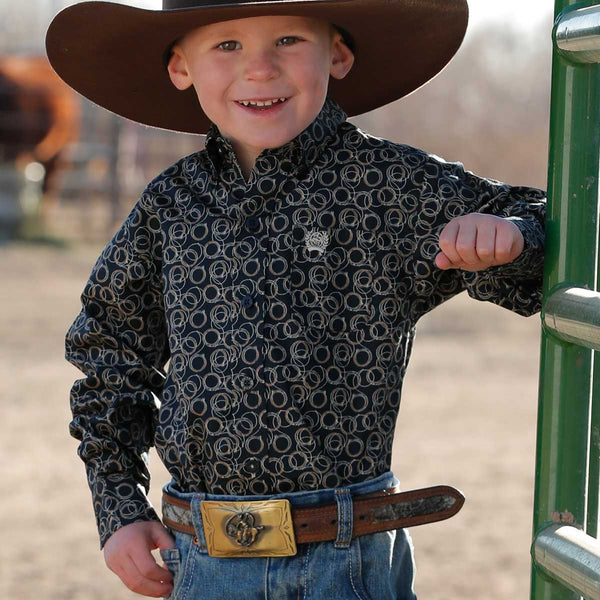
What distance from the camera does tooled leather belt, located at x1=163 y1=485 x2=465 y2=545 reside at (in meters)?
1.84

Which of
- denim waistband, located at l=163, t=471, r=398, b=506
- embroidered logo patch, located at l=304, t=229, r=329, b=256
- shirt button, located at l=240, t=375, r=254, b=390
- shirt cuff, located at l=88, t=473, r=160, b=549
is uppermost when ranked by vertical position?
embroidered logo patch, located at l=304, t=229, r=329, b=256

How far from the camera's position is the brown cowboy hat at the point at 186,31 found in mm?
1950

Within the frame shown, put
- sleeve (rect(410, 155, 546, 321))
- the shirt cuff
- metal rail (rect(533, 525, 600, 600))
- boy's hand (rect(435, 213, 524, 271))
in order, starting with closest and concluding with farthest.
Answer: metal rail (rect(533, 525, 600, 600))
boy's hand (rect(435, 213, 524, 271))
sleeve (rect(410, 155, 546, 321))
the shirt cuff

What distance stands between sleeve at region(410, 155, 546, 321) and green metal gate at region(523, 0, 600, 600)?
3.5 inches

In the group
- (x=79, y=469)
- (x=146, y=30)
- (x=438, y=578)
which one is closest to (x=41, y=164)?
(x=79, y=469)

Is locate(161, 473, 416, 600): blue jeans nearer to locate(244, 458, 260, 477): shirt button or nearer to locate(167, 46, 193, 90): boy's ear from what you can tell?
locate(244, 458, 260, 477): shirt button

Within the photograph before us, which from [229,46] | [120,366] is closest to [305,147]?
[229,46]

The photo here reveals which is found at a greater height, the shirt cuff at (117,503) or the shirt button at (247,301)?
the shirt button at (247,301)

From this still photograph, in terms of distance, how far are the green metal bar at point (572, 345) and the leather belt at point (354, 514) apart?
24cm

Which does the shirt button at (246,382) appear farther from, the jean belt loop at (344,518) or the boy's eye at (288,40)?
the boy's eye at (288,40)

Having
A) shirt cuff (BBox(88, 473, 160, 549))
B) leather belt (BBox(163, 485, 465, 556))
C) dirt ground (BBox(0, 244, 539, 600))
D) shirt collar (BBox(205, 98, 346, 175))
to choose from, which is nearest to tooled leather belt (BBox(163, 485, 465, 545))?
leather belt (BBox(163, 485, 465, 556))

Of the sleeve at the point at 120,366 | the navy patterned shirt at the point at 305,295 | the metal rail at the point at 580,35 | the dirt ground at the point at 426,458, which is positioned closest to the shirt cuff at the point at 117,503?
the sleeve at the point at 120,366

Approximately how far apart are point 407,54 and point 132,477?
89cm

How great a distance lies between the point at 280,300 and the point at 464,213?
1.04ft
